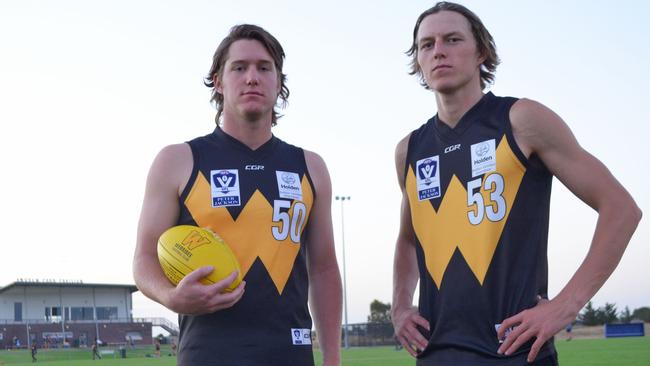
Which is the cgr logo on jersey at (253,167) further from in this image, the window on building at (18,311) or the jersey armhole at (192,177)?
the window on building at (18,311)

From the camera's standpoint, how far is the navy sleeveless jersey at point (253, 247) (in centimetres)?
409

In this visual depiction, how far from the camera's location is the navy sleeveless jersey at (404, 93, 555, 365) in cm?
373

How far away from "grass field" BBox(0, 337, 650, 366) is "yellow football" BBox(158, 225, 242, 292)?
17726mm

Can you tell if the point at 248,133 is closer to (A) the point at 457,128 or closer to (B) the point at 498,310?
(A) the point at 457,128

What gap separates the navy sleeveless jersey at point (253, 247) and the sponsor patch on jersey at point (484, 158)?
3.48 feet

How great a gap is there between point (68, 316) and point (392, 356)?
6089cm

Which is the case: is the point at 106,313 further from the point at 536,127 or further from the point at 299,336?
the point at 536,127

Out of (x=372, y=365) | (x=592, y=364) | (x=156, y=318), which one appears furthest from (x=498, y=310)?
(x=156, y=318)

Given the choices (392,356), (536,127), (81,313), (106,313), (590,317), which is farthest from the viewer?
(106,313)

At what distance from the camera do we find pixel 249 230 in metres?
4.23

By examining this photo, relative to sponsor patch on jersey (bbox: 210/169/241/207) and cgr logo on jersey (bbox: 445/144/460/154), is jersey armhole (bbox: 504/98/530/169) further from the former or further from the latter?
sponsor patch on jersey (bbox: 210/169/241/207)

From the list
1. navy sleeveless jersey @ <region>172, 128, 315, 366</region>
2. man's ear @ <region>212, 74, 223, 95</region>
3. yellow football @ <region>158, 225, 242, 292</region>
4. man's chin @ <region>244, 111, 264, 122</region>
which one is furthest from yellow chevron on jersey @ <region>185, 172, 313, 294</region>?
man's ear @ <region>212, 74, 223, 95</region>

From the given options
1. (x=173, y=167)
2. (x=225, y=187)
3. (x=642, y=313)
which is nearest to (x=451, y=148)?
(x=225, y=187)

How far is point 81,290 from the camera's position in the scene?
286 feet
